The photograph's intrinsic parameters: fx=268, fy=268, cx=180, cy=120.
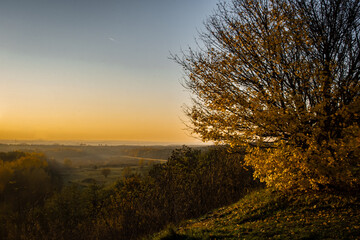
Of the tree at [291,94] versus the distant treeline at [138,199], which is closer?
the tree at [291,94]

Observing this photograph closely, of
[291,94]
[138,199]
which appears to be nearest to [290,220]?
[291,94]

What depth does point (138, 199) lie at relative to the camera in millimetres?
26516

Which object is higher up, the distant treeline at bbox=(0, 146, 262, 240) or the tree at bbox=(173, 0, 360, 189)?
the tree at bbox=(173, 0, 360, 189)

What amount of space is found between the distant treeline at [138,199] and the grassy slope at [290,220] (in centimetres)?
300

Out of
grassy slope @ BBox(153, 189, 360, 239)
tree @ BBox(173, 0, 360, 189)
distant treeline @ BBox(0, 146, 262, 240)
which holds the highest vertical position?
tree @ BBox(173, 0, 360, 189)

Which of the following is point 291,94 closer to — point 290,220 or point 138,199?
point 290,220

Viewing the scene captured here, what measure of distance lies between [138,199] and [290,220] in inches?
→ 738

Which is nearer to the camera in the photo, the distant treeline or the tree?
the tree

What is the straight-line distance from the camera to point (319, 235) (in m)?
8.11

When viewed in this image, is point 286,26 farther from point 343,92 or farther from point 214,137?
point 214,137

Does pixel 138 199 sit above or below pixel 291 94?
below

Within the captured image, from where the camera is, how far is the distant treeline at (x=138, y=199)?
70.6ft

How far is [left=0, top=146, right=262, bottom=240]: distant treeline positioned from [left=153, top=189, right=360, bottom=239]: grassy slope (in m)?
3.00

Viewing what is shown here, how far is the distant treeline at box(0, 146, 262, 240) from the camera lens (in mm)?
21531
